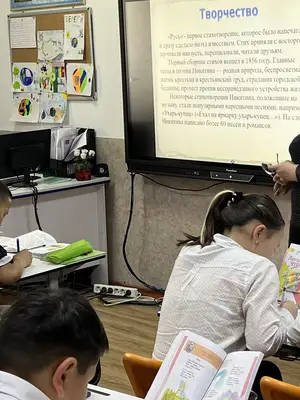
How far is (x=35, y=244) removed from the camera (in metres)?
3.62

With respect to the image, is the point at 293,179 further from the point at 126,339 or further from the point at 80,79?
the point at 80,79

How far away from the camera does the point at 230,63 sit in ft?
14.1

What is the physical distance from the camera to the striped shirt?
7.30 feet

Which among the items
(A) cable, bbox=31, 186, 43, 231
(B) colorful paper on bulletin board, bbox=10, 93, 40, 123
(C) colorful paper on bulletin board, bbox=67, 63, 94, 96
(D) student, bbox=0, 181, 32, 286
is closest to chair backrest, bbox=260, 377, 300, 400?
(D) student, bbox=0, 181, 32, 286

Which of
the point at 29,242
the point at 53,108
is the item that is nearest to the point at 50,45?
the point at 53,108

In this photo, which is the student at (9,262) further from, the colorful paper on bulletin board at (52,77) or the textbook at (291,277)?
the colorful paper on bulletin board at (52,77)

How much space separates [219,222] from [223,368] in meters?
0.72

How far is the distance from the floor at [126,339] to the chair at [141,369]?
1.53m

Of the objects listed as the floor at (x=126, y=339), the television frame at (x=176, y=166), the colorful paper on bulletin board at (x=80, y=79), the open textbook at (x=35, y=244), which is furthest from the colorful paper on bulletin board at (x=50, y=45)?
the open textbook at (x=35, y=244)

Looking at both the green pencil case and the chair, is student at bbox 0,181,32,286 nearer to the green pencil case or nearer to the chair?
the green pencil case

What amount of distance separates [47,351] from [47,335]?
0.03 m

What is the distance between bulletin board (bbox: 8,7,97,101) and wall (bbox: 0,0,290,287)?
5 cm

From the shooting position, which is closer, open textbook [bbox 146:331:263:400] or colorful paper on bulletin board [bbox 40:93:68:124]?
open textbook [bbox 146:331:263:400]

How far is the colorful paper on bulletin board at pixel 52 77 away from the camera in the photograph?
5398mm
